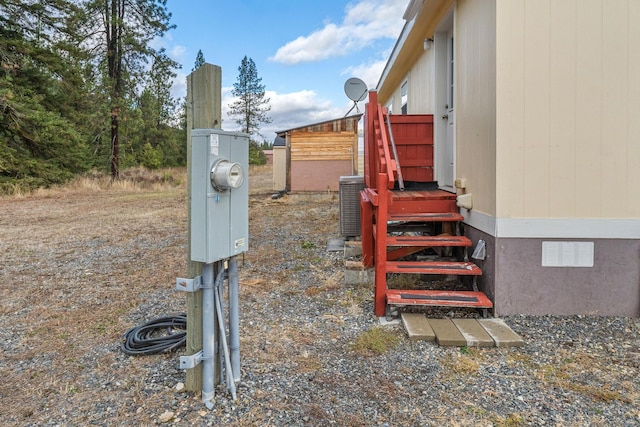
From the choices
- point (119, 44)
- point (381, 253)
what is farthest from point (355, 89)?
point (119, 44)

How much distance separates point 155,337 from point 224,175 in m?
1.75

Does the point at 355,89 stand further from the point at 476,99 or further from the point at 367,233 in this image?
the point at 476,99

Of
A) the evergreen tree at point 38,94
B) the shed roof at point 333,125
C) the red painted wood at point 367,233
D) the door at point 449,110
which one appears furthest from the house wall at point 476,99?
the evergreen tree at point 38,94

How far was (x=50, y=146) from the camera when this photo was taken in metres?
15.9

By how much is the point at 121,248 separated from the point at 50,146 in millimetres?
12452

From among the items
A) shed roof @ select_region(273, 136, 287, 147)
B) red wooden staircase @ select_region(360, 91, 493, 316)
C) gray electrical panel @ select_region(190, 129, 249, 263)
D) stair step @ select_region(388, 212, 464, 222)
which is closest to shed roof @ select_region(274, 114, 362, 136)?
shed roof @ select_region(273, 136, 287, 147)

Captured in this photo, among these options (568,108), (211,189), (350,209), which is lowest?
(350,209)

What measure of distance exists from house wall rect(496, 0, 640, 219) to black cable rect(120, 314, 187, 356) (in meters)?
2.71

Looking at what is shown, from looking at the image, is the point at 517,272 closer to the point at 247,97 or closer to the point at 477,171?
the point at 477,171

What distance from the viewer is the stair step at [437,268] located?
352cm

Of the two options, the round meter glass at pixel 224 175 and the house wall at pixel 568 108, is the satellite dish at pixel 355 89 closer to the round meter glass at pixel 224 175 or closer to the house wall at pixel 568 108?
the house wall at pixel 568 108

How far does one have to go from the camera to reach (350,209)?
527 cm

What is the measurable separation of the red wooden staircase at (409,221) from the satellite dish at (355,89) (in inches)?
147

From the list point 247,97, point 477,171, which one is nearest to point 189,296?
point 477,171
